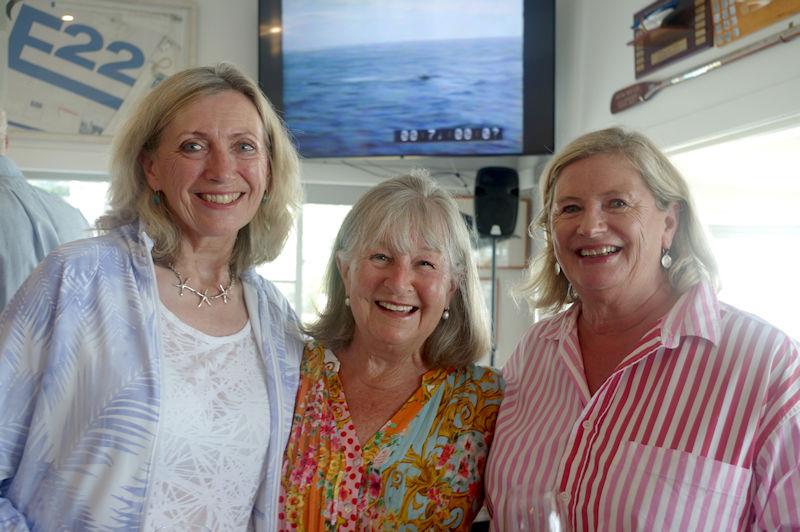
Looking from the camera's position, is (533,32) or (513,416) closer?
(513,416)

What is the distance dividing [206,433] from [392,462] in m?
0.40

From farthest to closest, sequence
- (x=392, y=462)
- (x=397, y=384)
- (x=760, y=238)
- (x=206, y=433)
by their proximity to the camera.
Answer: (x=760, y=238)
(x=397, y=384)
(x=392, y=462)
(x=206, y=433)

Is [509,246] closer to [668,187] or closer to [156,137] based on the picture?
[668,187]

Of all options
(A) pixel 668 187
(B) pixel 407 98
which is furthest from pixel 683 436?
(B) pixel 407 98

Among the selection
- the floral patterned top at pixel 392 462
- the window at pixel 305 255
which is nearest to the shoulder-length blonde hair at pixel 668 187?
the floral patterned top at pixel 392 462

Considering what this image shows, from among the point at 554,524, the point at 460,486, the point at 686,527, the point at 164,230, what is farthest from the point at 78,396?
the point at 686,527

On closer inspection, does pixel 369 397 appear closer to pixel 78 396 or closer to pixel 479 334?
pixel 479 334

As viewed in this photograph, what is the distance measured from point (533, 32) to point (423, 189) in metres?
2.34

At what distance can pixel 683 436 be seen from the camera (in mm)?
1394

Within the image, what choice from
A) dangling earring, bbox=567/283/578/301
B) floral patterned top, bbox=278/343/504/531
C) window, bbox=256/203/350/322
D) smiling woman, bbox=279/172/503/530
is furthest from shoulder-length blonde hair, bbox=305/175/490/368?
window, bbox=256/203/350/322

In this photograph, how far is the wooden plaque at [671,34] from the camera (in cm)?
278

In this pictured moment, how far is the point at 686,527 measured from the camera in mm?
1361

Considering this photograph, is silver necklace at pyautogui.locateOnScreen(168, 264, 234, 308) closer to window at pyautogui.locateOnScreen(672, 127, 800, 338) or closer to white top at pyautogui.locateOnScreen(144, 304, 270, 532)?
white top at pyautogui.locateOnScreen(144, 304, 270, 532)

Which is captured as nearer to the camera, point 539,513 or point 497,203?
point 539,513
